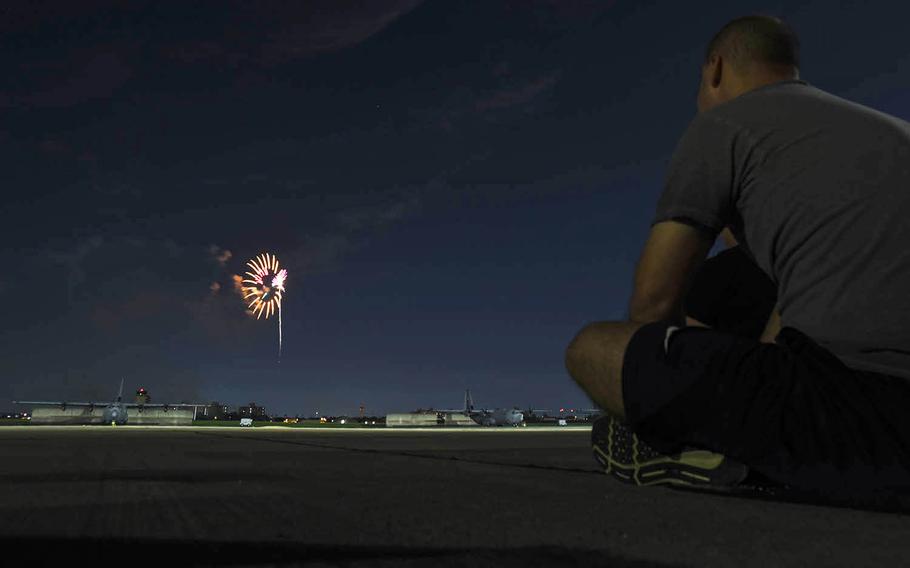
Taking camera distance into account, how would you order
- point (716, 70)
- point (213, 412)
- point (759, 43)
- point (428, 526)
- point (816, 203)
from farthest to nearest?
point (213, 412), point (716, 70), point (759, 43), point (428, 526), point (816, 203)

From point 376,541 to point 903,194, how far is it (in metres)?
1.63

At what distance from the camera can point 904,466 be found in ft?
5.29

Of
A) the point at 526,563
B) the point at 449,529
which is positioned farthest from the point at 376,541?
the point at 526,563

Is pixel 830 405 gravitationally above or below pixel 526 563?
above

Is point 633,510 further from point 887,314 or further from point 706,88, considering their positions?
point 706,88

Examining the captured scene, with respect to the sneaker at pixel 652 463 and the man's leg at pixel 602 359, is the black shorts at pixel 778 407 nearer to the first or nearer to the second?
the man's leg at pixel 602 359

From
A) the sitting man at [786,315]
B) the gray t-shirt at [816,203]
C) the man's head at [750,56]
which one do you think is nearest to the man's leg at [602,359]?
the sitting man at [786,315]

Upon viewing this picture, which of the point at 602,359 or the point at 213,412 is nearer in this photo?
the point at 602,359

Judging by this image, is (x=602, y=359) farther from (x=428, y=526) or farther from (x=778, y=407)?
(x=428, y=526)

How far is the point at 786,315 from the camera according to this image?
6.12 ft

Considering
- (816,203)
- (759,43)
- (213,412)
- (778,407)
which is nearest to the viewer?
(778,407)

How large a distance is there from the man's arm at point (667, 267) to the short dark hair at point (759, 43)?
73cm

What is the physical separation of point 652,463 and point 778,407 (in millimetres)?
860

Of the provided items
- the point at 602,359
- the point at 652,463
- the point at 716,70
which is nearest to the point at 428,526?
the point at 602,359
